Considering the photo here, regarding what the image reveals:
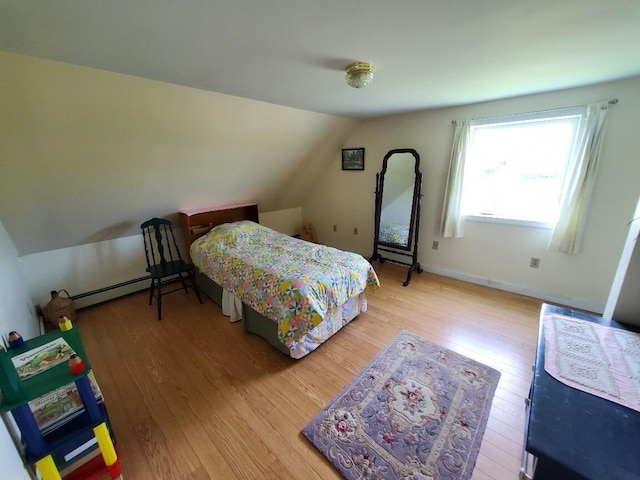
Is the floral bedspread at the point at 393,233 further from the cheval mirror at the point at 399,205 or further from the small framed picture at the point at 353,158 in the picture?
the small framed picture at the point at 353,158

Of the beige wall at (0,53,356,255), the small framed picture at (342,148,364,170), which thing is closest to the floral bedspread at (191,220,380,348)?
the beige wall at (0,53,356,255)

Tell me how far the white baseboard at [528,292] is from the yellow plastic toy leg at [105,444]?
3531 mm

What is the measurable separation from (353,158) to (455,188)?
159 cm

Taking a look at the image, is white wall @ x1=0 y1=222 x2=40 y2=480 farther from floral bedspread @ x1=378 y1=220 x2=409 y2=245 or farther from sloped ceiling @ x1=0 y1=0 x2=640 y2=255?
floral bedspread @ x1=378 y1=220 x2=409 y2=245

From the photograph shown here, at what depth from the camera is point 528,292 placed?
9.52ft

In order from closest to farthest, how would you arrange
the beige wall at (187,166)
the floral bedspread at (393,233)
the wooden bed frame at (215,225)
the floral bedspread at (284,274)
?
the beige wall at (187,166) → the floral bedspread at (284,274) → the wooden bed frame at (215,225) → the floral bedspread at (393,233)

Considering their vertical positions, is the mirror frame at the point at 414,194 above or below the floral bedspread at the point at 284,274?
above

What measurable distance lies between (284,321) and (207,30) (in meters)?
1.75

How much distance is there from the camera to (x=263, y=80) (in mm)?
1904

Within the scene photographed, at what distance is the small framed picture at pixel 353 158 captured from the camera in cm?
393

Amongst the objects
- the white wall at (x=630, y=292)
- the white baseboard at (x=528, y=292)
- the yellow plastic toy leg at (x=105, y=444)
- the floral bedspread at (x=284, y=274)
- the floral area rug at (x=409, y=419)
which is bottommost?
the floral area rug at (x=409, y=419)

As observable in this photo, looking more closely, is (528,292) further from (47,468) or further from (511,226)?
(47,468)

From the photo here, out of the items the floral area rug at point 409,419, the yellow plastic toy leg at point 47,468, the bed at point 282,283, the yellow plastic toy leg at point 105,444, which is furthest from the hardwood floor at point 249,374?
the yellow plastic toy leg at point 47,468

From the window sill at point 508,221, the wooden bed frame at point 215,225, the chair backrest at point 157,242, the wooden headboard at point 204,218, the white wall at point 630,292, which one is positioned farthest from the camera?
the wooden headboard at point 204,218
